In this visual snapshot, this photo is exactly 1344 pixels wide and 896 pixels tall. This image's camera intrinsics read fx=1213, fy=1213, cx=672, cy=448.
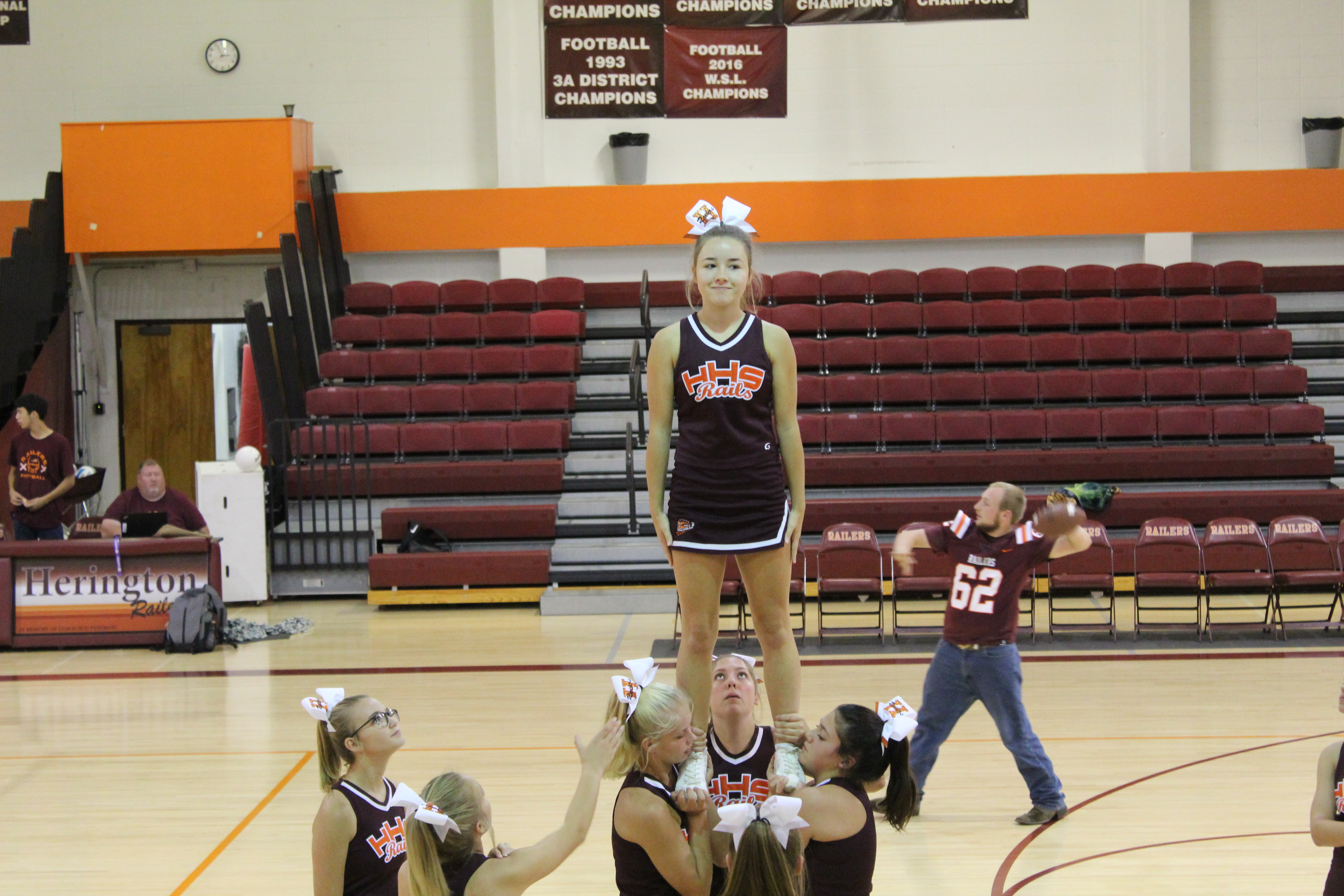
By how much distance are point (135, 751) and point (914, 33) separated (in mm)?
10117

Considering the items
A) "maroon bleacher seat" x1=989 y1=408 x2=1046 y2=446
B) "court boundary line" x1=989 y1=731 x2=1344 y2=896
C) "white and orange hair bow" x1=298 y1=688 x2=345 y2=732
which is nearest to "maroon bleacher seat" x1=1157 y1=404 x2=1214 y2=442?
"maroon bleacher seat" x1=989 y1=408 x2=1046 y2=446

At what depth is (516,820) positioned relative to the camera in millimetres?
4457

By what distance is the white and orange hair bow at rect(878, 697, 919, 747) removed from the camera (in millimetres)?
2783

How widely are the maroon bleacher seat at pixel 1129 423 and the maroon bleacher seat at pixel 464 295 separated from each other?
5815 mm

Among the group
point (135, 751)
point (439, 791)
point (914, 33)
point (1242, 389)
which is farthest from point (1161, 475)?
point (439, 791)

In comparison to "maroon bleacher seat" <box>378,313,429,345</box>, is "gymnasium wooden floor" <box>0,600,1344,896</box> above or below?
below

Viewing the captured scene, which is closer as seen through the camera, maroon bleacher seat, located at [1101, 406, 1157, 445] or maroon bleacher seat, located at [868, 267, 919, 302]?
maroon bleacher seat, located at [1101, 406, 1157, 445]

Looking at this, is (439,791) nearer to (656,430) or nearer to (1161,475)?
(656,430)

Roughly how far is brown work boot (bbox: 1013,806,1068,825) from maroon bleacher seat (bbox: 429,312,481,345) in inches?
317

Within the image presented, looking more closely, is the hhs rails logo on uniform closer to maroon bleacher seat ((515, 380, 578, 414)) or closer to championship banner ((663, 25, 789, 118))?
maroon bleacher seat ((515, 380, 578, 414))

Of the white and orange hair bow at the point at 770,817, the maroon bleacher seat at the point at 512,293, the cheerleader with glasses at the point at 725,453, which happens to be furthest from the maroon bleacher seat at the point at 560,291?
the white and orange hair bow at the point at 770,817

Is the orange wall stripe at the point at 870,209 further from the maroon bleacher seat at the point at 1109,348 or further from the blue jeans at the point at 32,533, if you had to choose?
the blue jeans at the point at 32,533

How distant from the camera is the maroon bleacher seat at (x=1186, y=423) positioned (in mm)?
10078

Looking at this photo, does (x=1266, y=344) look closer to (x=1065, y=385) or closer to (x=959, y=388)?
(x=1065, y=385)
